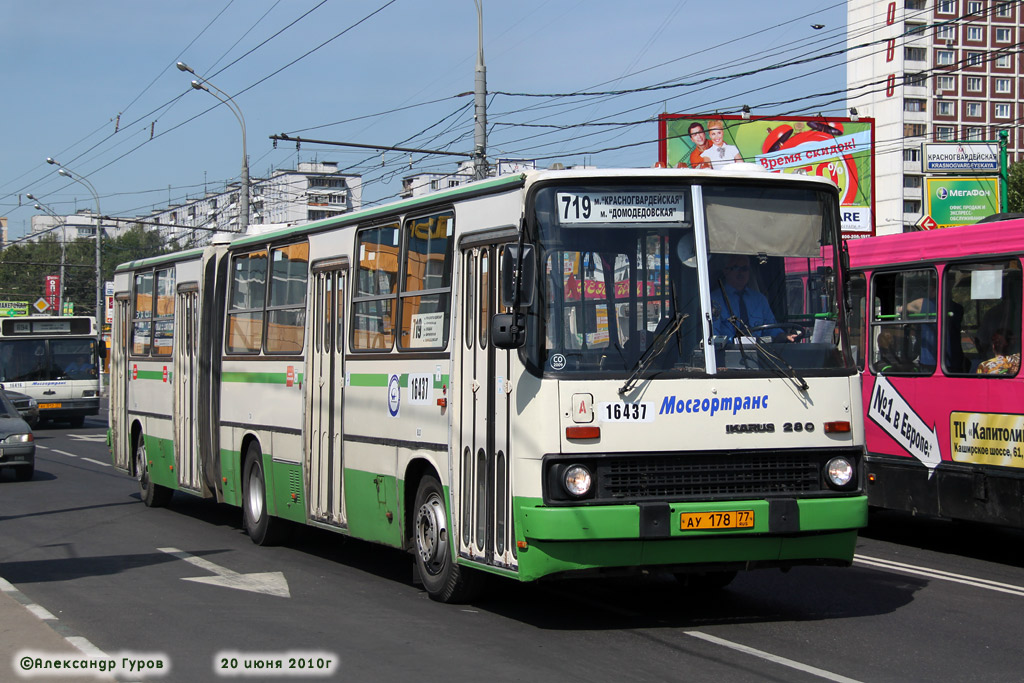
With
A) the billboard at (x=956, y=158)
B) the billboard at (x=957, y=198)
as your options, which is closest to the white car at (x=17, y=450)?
the billboard at (x=956, y=158)

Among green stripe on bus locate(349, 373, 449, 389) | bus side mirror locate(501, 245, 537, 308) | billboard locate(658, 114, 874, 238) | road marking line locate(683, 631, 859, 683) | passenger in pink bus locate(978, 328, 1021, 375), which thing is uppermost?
billboard locate(658, 114, 874, 238)

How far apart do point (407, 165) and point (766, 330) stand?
901 inches

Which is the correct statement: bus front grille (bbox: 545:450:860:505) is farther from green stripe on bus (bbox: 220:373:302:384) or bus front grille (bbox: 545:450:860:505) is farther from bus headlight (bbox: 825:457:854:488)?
green stripe on bus (bbox: 220:373:302:384)

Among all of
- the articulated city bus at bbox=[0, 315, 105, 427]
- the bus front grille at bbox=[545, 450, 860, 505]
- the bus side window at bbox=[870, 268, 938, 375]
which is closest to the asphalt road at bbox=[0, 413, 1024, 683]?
the bus front grille at bbox=[545, 450, 860, 505]

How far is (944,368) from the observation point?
12117 mm

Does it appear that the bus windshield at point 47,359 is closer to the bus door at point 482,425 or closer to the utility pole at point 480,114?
the utility pole at point 480,114

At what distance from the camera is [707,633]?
8.36 metres

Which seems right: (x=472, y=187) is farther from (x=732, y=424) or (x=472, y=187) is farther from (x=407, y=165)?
(x=407, y=165)

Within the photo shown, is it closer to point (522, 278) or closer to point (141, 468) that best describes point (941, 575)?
point (522, 278)

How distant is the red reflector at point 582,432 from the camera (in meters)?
8.05

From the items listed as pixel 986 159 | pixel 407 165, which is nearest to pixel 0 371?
pixel 407 165

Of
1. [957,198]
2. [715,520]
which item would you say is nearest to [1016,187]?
[957,198]

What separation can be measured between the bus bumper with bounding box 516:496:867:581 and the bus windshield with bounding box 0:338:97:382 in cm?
3124

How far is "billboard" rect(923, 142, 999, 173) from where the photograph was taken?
37.5 m
